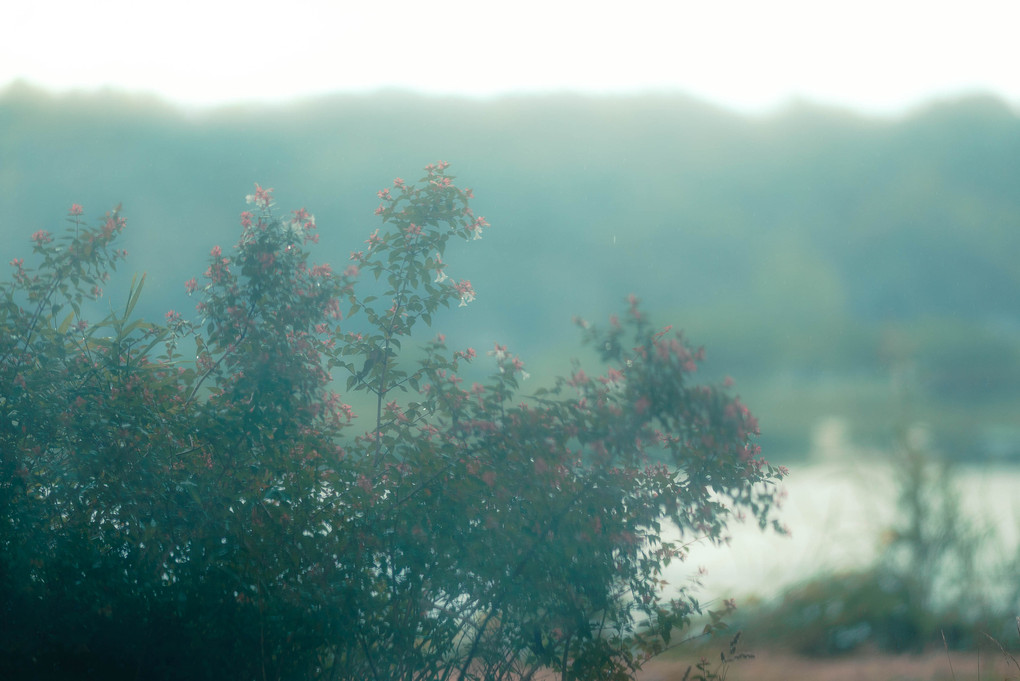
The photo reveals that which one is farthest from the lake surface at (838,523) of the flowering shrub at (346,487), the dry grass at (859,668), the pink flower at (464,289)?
the pink flower at (464,289)

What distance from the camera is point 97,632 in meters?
2.34

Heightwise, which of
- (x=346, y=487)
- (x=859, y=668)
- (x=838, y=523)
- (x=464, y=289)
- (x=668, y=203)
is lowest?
(x=859, y=668)

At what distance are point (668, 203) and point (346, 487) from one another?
1024 cm

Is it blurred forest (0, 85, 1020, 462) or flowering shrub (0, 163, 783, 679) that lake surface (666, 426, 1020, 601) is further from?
flowering shrub (0, 163, 783, 679)

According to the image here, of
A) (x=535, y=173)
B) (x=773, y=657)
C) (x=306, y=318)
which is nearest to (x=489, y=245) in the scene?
(x=535, y=173)

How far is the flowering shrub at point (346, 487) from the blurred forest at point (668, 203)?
3.01 meters

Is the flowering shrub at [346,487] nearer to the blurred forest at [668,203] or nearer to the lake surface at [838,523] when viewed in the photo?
the lake surface at [838,523]

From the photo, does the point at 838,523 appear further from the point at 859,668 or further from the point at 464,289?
the point at 464,289

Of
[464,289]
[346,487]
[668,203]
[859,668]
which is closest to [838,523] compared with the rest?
[859,668]

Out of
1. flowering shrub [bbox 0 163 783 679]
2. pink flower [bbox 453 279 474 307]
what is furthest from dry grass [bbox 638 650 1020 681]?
pink flower [bbox 453 279 474 307]

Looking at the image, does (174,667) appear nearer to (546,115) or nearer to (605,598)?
(605,598)

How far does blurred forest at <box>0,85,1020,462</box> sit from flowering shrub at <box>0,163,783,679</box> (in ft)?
9.89

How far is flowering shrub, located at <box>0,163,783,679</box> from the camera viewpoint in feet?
7.23

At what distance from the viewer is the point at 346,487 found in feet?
7.78
